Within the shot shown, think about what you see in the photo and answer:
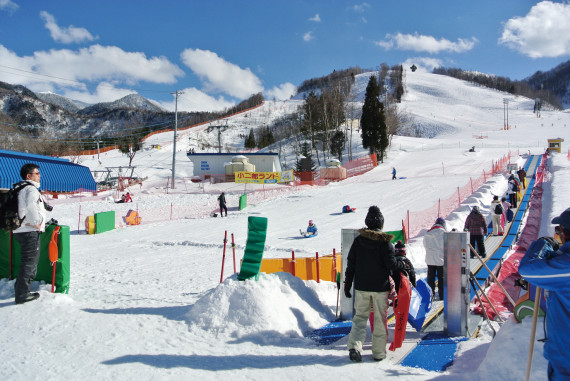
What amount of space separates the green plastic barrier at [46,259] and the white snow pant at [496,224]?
39.1 feet

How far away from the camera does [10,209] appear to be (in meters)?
4.96

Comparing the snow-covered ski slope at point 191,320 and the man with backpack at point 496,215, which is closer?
the snow-covered ski slope at point 191,320

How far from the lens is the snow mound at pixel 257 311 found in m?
4.67

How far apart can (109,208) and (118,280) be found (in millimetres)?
18540

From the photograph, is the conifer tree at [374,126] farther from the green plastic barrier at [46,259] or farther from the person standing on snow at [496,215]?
the green plastic barrier at [46,259]

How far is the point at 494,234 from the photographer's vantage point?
12.4 metres

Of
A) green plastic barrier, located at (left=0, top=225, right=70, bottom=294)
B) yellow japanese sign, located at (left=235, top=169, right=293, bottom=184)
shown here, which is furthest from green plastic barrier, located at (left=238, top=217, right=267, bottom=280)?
yellow japanese sign, located at (left=235, top=169, right=293, bottom=184)

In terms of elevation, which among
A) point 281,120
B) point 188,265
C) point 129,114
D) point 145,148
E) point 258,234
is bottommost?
Answer: point 188,265

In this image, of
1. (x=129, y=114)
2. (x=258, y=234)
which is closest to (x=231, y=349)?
(x=258, y=234)

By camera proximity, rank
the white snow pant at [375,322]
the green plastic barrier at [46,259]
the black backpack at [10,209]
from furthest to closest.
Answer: the green plastic barrier at [46,259] → the black backpack at [10,209] → the white snow pant at [375,322]

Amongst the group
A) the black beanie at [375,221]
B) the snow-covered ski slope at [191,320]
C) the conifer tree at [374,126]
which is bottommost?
the snow-covered ski slope at [191,320]

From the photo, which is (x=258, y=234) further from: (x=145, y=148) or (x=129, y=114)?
(x=129, y=114)

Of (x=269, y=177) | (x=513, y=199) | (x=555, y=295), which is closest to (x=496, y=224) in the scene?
(x=513, y=199)

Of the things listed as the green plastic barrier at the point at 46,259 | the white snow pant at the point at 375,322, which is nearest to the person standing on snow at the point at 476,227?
the white snow pant at the point at 375,322
